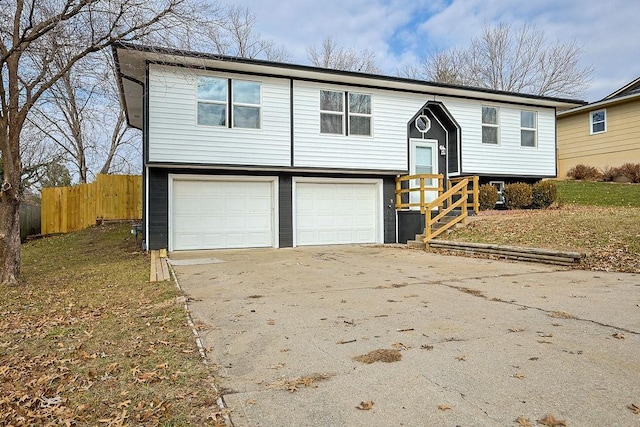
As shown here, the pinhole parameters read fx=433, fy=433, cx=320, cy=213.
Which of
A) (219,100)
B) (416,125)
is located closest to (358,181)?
(416,125)

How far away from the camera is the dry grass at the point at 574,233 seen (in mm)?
8188

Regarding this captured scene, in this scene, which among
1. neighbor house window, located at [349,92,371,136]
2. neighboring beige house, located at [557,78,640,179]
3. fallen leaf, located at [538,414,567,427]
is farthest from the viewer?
neighboring beige house, located at [557,78,640,179]

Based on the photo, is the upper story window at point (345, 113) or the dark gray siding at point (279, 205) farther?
the upper story window at point (345, 113)

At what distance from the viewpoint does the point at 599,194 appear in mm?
16188

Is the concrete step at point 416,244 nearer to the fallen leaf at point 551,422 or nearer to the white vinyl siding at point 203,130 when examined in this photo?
the white vinyl siding at point 203,130

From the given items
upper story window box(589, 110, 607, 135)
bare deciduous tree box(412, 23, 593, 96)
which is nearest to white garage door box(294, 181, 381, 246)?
upper story window box(589, 110, 607, 135)

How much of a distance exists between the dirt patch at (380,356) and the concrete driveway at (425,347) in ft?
0.08

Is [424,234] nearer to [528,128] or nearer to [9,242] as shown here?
[528,128]

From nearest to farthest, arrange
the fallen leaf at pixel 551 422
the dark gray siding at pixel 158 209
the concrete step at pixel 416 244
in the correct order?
the fallen leaf at pixel 551 422 < the dark gray siding at pixel 158 209 < the concrete step at pixel 416 244

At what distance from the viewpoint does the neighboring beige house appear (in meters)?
19.1

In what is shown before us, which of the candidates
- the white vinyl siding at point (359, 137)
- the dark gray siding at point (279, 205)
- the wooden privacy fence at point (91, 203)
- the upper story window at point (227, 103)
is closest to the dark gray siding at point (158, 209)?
the dark gray siding at point (279, 205)

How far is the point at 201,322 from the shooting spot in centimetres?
461

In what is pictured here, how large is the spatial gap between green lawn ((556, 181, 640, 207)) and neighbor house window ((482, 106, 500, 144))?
3.36 meters

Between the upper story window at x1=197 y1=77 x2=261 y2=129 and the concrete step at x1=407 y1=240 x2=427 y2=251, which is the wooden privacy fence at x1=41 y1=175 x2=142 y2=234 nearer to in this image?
the upper story window at x1=197 y1=77 x2=261 y2=129
